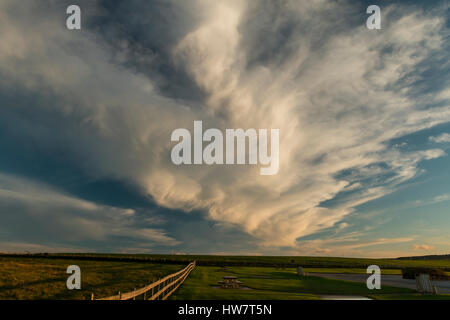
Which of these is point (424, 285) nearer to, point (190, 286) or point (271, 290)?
point (271, 290)

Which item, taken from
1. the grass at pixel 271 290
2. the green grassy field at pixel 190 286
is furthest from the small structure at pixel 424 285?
the grass at pixel 271 290

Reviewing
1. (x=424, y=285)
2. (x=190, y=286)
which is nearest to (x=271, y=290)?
(x=190, y=286)

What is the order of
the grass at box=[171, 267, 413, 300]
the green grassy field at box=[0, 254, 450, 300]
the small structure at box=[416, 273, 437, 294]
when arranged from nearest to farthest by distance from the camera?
the grass at box=[171, 267, 413, 300] → the green grassy field at box=[0, 254, 450, 300] → the small structure at box=[416, 273, 437, 294]

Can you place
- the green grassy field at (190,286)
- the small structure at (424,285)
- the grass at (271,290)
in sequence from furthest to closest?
1. the small structure at (424,285)
2. the green grassy field at (190,286)
3. the grass at (271,290)

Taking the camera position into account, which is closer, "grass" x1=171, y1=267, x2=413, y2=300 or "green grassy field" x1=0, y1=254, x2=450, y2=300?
"grass" x1=171, y1=267, x2=413, y2=300

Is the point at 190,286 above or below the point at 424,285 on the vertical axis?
below

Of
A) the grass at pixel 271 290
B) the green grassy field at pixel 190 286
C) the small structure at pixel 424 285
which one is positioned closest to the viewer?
the grass at pixel 271 290

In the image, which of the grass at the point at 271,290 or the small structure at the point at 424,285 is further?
the small structure at the point at 424,285

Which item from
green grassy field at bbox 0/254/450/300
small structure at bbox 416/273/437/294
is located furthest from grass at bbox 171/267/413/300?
small structure at bbox 416/273/437/294

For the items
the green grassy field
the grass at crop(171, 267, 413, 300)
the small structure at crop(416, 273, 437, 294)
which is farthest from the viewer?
the small structure at crop(416, 273, 437, 294)

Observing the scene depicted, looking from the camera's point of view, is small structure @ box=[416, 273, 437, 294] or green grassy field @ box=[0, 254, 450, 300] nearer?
green grassy field @ box=[0, 254, 450, 300]

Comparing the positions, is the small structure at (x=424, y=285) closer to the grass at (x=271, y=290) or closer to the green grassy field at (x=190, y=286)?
the green grassy field at (x=190, y=286)

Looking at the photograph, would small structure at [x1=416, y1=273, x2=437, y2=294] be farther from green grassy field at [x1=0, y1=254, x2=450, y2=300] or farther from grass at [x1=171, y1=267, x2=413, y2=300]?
grass at [x1=171, y1=267, x2=413, y2=300]
